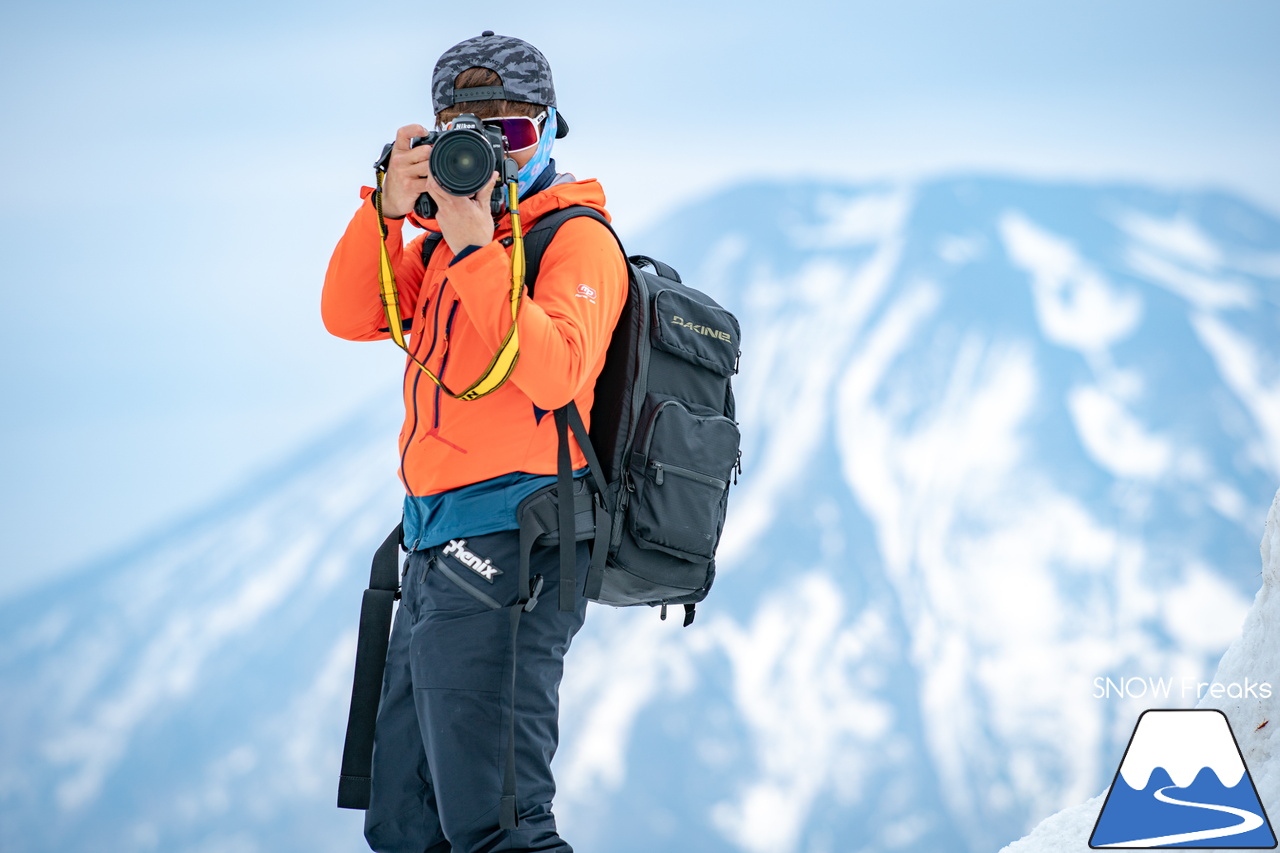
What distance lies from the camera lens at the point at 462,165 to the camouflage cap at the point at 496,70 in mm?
260

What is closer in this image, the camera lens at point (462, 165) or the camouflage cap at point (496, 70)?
the camera lens at point (462, 165)

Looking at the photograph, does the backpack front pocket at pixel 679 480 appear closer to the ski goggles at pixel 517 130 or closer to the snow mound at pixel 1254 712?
the ski goggles at pixel 517 130

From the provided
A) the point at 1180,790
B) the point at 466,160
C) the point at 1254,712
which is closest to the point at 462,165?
the point at 466,160

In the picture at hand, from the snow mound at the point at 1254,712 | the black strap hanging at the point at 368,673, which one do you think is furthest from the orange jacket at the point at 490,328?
the snow mound at the point at 1254,712

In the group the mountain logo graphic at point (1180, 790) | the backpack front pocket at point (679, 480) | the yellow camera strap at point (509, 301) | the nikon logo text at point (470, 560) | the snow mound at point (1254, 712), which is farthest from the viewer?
the snow mound at point (1254, 712)

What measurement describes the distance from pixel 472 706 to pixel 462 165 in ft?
2.51

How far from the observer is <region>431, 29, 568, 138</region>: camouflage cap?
1.67 m

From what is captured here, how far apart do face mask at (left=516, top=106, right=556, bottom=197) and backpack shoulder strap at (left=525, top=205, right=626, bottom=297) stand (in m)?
0.09

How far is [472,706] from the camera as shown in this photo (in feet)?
4.88

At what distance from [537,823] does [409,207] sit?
0.95 m

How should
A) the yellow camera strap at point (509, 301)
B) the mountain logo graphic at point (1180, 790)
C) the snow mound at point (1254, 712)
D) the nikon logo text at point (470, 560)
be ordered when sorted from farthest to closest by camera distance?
the snow mound at point (1254, 712) < the mountain logo graphic at point (1180, 790) < the nikon logo text at point (470, 560) < the yellow camera strap at point (509, 301)

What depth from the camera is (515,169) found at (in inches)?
59.2

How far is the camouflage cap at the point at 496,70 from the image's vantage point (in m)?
1.67

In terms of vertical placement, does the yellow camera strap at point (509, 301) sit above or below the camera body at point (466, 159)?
below
